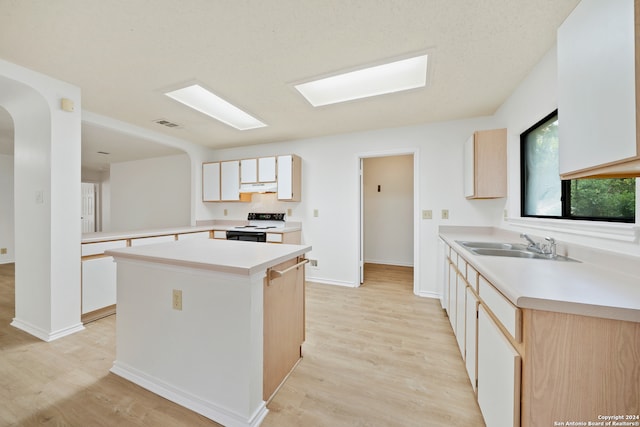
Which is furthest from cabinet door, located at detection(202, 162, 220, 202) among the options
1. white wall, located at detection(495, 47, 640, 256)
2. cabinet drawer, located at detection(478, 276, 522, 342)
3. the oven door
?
white wall, located at detection(495, 47, 640, 256)

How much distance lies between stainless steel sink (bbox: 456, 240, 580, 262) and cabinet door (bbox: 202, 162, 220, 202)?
12.6 feet

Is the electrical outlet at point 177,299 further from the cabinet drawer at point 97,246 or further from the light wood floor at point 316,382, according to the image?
the cabinet drawer at point 97,246

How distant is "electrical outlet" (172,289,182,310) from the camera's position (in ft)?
4.44

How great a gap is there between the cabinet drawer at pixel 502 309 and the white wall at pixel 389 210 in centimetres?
367

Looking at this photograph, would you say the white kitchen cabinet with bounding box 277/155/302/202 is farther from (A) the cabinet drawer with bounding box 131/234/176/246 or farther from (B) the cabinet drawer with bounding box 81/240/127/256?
(B) the cabinet drawer with bounding box 81/240/127/256

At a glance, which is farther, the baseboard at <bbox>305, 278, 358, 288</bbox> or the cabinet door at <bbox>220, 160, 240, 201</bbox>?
the cabinet door at <bbox>220, 160, 240, 201</bbox>

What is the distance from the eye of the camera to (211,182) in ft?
13.8

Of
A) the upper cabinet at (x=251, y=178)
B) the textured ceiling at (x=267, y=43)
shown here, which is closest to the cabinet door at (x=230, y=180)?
the upper cabinet at (x=251, y=178)

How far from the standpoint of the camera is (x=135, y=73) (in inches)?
78.7

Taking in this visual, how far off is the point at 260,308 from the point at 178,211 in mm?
4426

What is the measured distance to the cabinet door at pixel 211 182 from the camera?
4152 mm

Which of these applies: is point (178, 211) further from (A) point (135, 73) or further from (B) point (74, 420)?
(B) point (74, 420)

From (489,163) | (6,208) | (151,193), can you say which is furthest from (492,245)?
(6,208)

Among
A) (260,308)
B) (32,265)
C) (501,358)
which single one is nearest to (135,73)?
(32,265)
